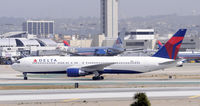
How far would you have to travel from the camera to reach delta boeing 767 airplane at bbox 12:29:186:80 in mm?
59031

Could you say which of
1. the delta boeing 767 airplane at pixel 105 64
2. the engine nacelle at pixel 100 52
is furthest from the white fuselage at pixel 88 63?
the engine nacelle at pixel 100 52

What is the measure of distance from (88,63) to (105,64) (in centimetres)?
255

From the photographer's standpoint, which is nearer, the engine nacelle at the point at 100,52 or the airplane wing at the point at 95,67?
the airplane wing at the point at 95,67

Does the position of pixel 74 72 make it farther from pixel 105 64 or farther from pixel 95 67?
pixel 105 64

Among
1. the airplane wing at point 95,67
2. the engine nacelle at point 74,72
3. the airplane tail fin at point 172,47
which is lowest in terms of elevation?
the engine nacelle at point 74,72

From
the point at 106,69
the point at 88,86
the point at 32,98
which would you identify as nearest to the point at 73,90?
the point at 88,86

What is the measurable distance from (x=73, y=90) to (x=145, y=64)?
16.5 meters

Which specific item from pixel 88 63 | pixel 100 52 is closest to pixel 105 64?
pixel 88 63

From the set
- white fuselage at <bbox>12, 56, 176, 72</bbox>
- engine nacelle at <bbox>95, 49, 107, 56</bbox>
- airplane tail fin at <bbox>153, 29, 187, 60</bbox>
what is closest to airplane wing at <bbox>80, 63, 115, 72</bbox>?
white fuselage at <bbox>12, 56, 176, 72</bbox>

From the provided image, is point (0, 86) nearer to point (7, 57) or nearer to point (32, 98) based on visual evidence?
point (32, 98)

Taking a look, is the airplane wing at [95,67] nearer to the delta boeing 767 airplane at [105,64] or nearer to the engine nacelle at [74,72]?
the delta boeing 767 airplane at [105,64]

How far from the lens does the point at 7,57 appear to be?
451 feet

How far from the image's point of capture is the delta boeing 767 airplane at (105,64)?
59.0 meters

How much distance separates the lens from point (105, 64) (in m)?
59.0
